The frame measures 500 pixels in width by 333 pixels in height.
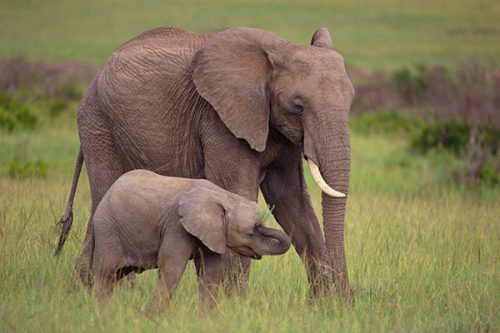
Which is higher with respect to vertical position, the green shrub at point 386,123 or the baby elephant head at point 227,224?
the baby elephant head at point 227,224

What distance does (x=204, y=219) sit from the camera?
18.3ft

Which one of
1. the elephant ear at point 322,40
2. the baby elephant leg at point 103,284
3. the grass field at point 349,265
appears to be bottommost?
the grass field at point 349,265

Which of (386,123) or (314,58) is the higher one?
(314,58)

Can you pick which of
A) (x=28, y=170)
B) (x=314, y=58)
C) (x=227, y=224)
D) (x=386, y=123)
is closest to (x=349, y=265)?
(x=314, y=58)

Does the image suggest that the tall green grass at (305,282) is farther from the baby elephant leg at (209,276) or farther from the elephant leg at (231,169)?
the elephant leg at (231,169)

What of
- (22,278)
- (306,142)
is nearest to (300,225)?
(306,142)

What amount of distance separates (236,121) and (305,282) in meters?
1.17

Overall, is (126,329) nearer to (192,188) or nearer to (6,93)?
(192,188)

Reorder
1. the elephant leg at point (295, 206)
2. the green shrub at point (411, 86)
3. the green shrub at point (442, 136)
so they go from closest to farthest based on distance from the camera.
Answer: the elephant leg at point (295, 206) → the green shrub at point (442, 136) → the green shrub at point (411, 86)

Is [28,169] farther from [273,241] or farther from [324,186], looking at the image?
[273,241]

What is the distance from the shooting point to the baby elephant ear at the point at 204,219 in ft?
18.2

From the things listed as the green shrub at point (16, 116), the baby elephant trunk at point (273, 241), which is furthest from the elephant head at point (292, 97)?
the green shrub at point (16, 116)

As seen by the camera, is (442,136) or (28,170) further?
(442,136)

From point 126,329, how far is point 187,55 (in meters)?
2.14
